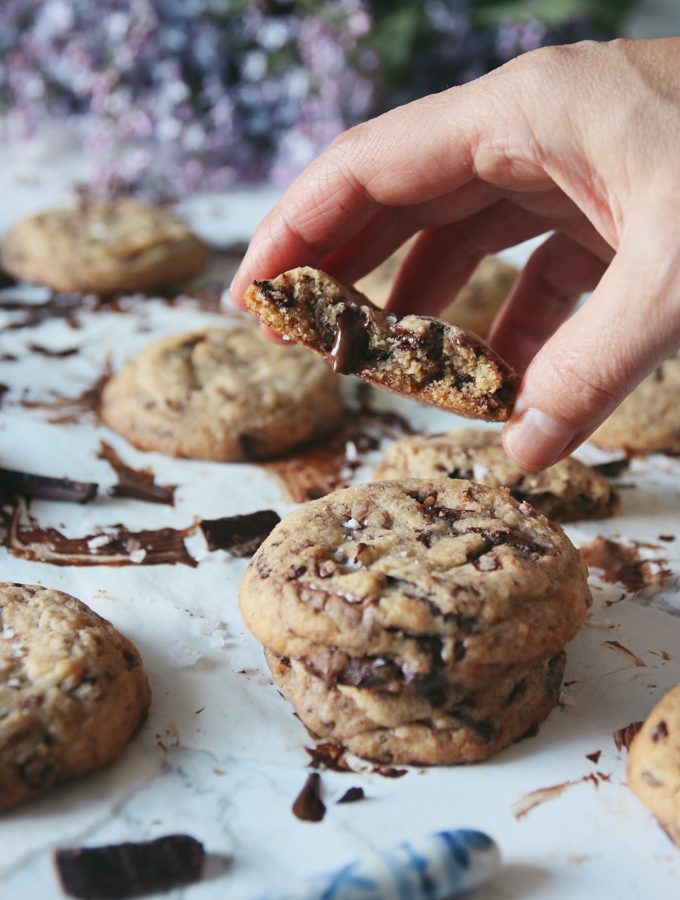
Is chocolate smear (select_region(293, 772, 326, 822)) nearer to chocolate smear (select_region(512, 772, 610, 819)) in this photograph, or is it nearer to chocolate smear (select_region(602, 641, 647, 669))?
chocolate smear (select_region(512, 772, 610, 819))

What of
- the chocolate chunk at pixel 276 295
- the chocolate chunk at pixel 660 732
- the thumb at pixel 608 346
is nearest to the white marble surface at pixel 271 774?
the chocolate chunk at pixel 660 732

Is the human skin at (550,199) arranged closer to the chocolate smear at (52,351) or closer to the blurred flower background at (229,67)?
the chocolate smear at (52,351)

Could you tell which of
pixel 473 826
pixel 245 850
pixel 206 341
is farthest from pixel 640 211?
pixel 206 341

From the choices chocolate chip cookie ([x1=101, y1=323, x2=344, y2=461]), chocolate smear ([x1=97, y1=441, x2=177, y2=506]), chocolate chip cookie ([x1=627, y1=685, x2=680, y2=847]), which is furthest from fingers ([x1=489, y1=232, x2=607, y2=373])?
chocolate chip cookie ([x1=627, y1=685, x2=680, y2=847])

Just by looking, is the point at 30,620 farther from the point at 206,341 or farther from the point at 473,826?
the point at 206,341

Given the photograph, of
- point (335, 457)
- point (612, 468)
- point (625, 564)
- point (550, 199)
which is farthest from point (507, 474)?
point (550, 199)

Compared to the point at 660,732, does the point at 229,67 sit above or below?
above

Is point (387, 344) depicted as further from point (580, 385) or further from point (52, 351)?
point (52, 351)
